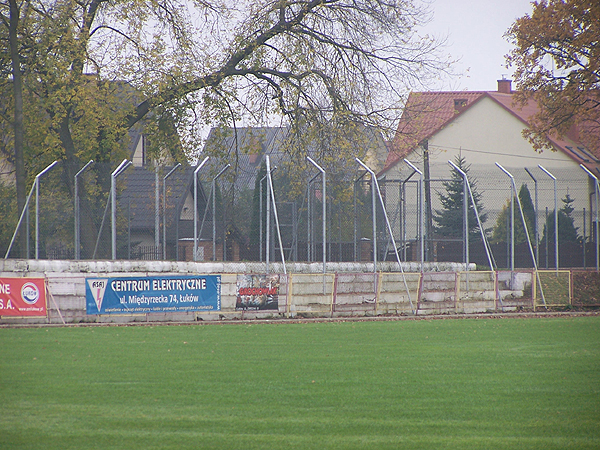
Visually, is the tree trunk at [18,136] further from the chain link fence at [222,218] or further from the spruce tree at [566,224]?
the spruce tree at [566,224]

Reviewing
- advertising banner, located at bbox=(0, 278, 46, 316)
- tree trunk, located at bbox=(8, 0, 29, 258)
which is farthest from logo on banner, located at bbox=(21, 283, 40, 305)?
tree trunk, located at bbox=(8, 0, 29, 258)

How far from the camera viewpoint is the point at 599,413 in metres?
7.06

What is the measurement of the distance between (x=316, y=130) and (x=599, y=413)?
58.2 ft

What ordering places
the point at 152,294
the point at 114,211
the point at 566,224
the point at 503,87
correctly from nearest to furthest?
the point at 152,294 < the point at 114,211 < the point at 566,224 < the point at 503,87

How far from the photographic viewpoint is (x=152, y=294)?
17297 millimetres

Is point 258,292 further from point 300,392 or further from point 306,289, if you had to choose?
point 300,392

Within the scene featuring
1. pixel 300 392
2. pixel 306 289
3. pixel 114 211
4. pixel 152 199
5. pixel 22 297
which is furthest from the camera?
pixel 152 199

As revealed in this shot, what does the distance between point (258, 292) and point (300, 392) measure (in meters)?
10.1

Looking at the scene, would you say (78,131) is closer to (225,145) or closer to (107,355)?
(225,145)

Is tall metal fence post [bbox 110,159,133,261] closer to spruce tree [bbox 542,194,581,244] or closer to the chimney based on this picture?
spruce tree [bbox 542,194,581,244]

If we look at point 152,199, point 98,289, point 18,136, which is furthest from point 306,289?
point 18,136

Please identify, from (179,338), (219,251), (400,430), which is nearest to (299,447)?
(400,430)

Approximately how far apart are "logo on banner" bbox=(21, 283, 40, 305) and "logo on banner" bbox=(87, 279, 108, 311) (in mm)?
1329

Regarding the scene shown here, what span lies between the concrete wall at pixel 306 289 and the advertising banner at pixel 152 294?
0.19m
